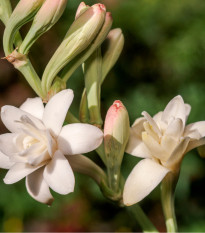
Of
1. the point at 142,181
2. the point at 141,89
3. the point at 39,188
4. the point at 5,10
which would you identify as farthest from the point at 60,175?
the point at 141,89

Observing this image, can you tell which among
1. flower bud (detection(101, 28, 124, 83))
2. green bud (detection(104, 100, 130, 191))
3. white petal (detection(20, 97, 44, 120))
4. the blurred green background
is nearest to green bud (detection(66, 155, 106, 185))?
green bud (detection(104, 100, 130, 191))

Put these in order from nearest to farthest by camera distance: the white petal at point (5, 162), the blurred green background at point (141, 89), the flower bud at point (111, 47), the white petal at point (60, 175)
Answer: the white petal at point (60, 175) < the white petal at point (5, 162) < the flower bud at point (111, 47) < the blurred green background at point (141, 89)

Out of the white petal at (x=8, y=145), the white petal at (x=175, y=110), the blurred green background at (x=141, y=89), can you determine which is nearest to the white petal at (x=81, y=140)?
the white petal at (x=8, y=145)

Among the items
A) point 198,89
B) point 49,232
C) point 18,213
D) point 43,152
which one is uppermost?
point 43,152

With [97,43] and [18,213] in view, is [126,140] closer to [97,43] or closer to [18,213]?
[97,43]

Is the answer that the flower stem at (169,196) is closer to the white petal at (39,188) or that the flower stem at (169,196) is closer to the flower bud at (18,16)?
the white petal at (39,188)

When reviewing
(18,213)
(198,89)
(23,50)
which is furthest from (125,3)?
(23,50)

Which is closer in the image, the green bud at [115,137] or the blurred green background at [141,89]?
the green bud at [115,137]
